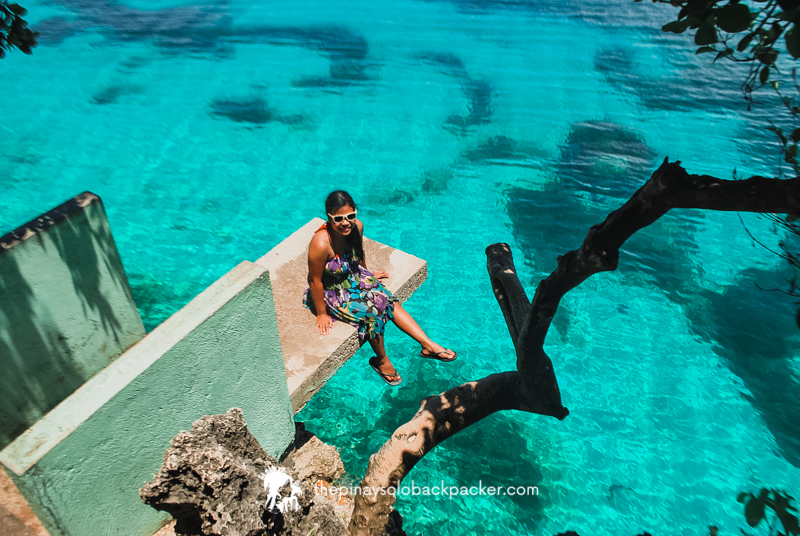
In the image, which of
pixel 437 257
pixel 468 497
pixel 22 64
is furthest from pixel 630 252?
→ pixel 22 64

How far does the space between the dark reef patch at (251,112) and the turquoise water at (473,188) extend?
0.24 ft

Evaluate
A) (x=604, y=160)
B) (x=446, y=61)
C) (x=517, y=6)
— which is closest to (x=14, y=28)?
(x=604, y=160)

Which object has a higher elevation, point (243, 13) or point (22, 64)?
point (243, 13)

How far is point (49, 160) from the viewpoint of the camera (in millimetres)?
10273

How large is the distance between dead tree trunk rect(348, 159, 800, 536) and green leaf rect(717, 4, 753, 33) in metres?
0.63

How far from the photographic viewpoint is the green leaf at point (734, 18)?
6.51 feet

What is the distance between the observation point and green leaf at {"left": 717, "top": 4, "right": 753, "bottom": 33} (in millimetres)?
1984

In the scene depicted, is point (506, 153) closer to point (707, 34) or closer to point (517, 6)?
point (517, 6)

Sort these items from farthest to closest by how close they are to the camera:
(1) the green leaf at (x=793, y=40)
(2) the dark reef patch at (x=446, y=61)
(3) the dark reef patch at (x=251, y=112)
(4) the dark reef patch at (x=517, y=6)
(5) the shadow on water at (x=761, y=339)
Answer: (4) the dark reef patch at (x=517, y=6), (2) the dark reef patch at (x=446, y=61), (3) the dark reef patch at (x=251, y=112), (5) the shadow on water at (x=761, y=339), (1) the green leaf at (x=793, y=40)

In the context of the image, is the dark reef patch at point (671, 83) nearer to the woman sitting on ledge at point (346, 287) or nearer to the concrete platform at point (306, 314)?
the concrete platform at point (306, 314)

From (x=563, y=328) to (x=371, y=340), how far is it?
3462 mm

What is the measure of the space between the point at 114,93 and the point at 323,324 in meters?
10.8

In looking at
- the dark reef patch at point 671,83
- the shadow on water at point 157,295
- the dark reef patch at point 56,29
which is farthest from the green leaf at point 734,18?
the dark reef patch at point 56,29

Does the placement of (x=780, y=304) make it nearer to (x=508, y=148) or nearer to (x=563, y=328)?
(x=563, y=328)
